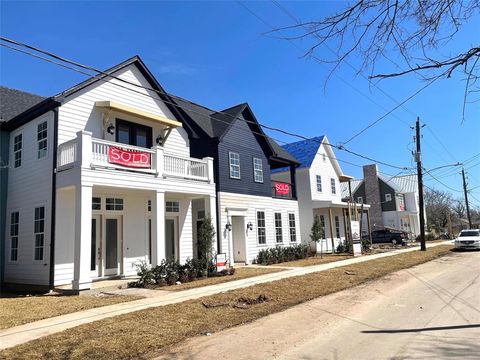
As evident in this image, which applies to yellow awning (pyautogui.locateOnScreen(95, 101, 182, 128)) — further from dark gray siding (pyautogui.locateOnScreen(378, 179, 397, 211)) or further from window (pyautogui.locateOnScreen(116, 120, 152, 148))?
dark gray siding (pyautogui.locateOnScreen(378, 179, 397, 211))

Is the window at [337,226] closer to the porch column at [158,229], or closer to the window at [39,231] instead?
the porch column at [158,229]

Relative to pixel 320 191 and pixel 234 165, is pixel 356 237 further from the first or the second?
pixel 234 165

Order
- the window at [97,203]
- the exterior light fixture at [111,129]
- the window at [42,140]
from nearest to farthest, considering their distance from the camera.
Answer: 1. the window at [42,140]
2. the window at [97,203]
3. the exterior light fixture at [111,129]

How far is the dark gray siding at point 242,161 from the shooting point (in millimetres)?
21656

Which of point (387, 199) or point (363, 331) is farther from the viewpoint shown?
point (387, 199)

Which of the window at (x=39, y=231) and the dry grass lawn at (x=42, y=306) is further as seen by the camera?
the window at (x=39, y=231)

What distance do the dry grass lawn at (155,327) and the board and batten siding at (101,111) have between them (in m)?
7.89

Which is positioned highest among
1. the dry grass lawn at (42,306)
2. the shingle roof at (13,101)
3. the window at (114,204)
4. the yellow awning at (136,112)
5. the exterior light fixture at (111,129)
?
the shingle roof at (13,101)

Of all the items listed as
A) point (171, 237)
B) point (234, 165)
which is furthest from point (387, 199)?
point (171, 237)

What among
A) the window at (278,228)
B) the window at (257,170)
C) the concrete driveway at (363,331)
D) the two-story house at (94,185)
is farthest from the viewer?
the window at (278,228)

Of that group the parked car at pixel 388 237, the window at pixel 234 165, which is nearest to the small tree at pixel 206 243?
the window at pixel 234 165

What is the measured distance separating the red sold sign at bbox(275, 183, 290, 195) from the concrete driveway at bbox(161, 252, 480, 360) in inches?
588

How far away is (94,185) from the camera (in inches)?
543

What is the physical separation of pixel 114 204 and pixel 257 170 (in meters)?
10.2
